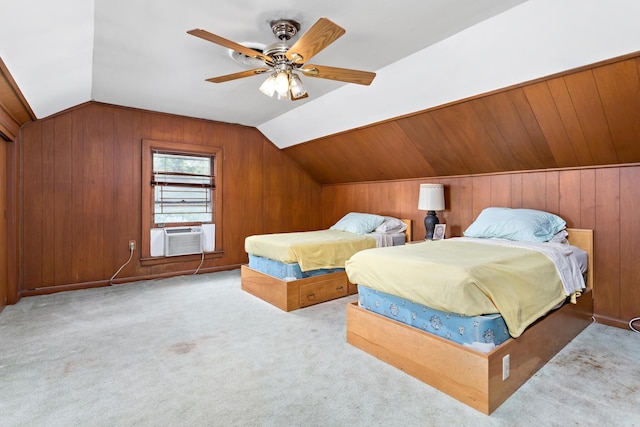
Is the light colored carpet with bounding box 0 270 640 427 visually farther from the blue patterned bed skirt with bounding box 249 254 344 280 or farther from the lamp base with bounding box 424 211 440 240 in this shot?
the lamp base with bounding box 424 211 440 240

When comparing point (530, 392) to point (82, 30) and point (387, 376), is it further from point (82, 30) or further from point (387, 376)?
point (82, 30)

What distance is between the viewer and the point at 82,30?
221cm

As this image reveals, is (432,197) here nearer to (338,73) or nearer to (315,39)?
(338,73)

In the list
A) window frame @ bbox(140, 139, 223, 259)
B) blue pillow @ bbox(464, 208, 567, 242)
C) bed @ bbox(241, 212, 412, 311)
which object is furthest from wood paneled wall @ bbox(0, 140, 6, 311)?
blue pillow @ bbox(464, 208, 567, 242)

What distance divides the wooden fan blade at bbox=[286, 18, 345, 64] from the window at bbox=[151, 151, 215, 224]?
3036mm

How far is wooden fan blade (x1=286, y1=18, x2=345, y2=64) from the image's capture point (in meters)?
1.74

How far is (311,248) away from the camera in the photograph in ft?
10.8

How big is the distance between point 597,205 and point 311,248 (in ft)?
8.53

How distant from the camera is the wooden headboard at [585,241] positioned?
2.83 m

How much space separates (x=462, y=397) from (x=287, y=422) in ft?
3.00

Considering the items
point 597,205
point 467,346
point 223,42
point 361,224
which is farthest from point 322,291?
point 597,205

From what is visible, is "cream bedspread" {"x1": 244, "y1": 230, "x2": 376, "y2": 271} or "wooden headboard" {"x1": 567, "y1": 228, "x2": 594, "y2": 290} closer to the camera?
"wooden headboard" {"x1": 567, "y1": 228, "x2": 594, "y2": 290}

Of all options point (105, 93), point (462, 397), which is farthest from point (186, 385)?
point (105, 93)

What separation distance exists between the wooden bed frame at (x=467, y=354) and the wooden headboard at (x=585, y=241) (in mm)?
488
